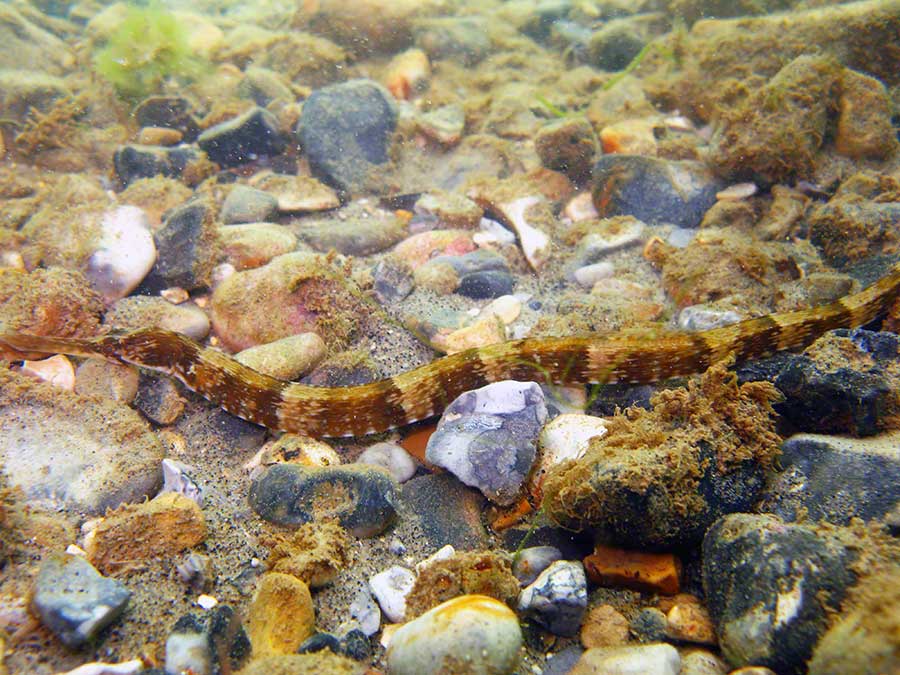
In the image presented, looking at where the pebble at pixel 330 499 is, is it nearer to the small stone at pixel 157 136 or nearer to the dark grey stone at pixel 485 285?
the dark grey stone at pixel 485 285

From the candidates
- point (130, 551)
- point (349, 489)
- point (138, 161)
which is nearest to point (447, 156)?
point (138, 161)

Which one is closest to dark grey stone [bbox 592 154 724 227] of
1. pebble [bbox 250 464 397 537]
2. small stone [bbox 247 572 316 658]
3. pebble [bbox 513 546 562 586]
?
pebble [bbox 513 546 562 586]

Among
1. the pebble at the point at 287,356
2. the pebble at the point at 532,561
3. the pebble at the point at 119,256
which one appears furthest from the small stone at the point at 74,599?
the pebble at the point at 119,256

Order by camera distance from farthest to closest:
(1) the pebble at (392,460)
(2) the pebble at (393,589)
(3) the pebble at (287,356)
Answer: (3) the pebble at (287,356) → (1) the pebble at (392,460) → (2) the pebble at (393,589)

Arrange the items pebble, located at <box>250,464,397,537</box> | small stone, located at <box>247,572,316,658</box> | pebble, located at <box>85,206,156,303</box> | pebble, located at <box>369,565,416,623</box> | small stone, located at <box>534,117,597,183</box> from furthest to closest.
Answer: small stone, located at <box>534,117,597,183</box> < pebble, located at <box>85,206,156,303</box> < pebble, located at <box>250,464,397,537</box> < pebble, located at <box>369,565,416,623</box> < small stone, located at <box>247,572,316,658</box>

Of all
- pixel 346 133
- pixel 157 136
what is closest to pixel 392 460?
pixel 346 133

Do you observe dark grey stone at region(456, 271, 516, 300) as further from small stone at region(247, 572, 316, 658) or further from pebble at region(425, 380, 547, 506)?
small stone at region(247, 572, 316, 658)
